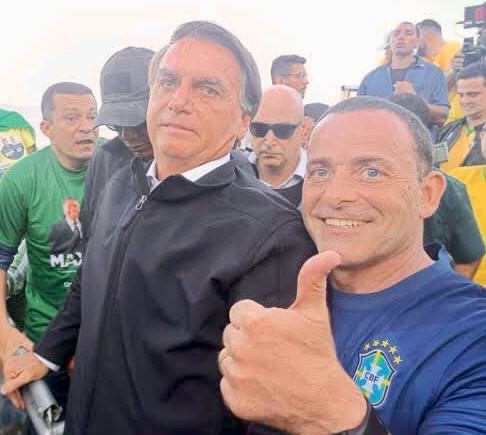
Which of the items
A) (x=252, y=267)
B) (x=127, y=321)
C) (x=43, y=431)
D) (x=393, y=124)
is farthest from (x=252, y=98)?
(x=43, y=431)

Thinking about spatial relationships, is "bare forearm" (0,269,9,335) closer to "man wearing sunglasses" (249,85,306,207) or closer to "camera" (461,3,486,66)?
"man wearing sunglasses" (249,85,306,207)

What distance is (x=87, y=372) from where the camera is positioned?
4.61 ft

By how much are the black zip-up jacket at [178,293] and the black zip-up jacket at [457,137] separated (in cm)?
283

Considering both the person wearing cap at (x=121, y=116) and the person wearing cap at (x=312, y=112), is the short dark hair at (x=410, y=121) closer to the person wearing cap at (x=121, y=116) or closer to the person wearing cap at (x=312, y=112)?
the person wearing cap at (x=121, y=116)

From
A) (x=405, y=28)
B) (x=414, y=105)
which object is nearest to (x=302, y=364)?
(x=414, y=105)

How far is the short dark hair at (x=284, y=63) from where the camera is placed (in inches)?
217

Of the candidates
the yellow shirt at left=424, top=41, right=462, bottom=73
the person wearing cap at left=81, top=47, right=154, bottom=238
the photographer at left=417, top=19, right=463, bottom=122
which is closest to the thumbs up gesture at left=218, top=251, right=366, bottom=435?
the person wearing cap at left=81, top=47, right=154, bottom=238

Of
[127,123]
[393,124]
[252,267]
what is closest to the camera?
[252,267]

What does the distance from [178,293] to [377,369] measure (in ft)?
1.68

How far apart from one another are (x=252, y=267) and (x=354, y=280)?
0.95 ft

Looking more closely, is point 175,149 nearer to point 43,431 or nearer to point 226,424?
point 226,424

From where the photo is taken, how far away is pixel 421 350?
110 centimetres

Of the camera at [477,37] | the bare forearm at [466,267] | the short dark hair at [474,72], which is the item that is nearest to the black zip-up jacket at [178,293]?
the bare forearm at [466,267]

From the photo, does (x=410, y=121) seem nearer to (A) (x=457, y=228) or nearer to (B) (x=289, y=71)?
(A) (x=457, y=228)
